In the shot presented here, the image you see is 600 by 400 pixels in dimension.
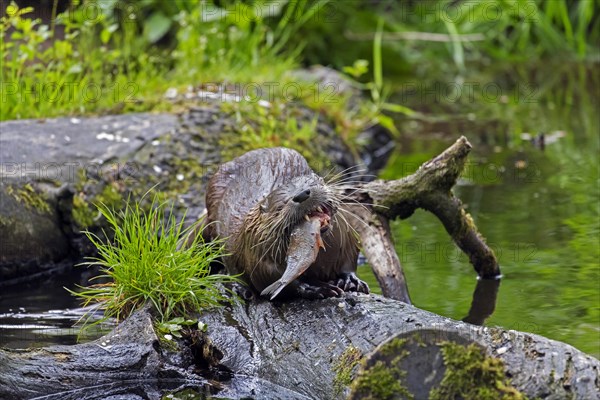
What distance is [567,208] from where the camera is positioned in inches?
302

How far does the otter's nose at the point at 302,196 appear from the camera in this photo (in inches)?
167

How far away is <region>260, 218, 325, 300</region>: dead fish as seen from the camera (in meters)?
4.20

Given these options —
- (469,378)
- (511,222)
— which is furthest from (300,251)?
(511,222)

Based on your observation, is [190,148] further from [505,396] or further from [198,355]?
[505,396]

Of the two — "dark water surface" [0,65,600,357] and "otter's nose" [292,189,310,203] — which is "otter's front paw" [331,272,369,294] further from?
"dark water surface" [0,65,600,357]

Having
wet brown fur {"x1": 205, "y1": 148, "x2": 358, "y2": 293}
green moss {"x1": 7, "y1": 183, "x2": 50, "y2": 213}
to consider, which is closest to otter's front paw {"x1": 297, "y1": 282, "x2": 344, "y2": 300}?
wet brown fur {"x1": 205, "y1": 148, "x2": 358, "y2": 293}

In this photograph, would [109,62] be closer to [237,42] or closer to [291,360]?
[237,42]

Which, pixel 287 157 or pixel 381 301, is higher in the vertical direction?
pixel 287 157

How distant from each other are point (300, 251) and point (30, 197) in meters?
2.94

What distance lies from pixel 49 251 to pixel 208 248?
2.20m

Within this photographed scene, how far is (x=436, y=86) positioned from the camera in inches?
524

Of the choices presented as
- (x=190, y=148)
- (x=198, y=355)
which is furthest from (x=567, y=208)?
(x=198, y=355)

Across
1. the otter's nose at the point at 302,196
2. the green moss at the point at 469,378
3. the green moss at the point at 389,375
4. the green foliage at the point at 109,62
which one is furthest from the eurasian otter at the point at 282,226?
the green foliage at the point at 109,62

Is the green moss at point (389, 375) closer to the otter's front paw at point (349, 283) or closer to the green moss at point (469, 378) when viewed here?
the green moss at point (469, 378)
